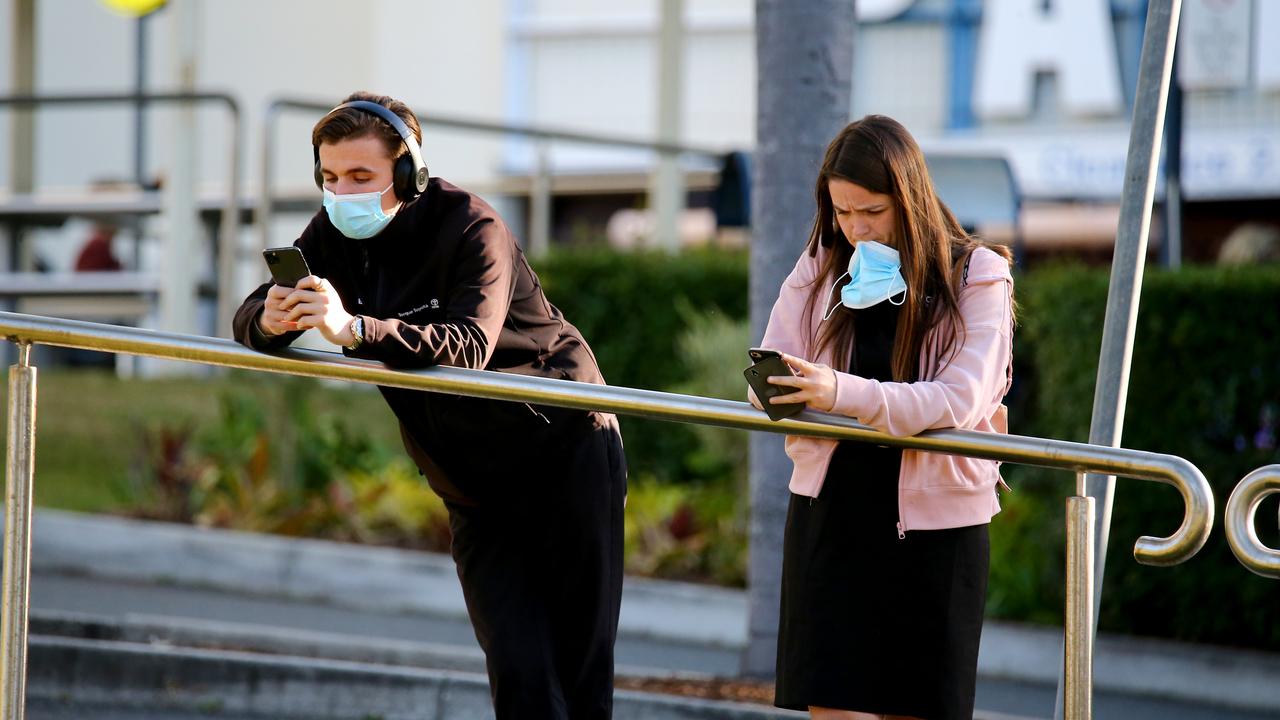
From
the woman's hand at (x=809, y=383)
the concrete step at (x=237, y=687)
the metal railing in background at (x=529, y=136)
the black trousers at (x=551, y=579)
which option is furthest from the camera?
the metal railing in background at (x=529, y=136)

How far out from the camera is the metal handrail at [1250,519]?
2.98 m

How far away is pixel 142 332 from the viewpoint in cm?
324

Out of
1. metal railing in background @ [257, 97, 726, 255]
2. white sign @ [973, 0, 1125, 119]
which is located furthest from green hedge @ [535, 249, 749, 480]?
white sign @ [973, 0, 1125, 119]

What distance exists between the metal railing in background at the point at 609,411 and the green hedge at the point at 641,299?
235 inches

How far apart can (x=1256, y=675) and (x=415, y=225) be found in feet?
13.5

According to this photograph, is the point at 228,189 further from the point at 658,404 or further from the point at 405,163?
the point at 658,404

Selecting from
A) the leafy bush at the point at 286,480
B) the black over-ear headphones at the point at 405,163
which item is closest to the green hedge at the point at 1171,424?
the leafy bush at the point at 286,480

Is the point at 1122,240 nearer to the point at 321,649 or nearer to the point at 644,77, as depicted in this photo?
the point at 321,649

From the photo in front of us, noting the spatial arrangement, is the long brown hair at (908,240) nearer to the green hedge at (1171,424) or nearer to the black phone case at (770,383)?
the black phone case at (770,383)

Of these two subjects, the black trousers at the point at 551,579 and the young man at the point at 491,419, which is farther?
the black trousers at the point at 551,579

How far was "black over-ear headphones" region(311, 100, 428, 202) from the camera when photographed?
10.8 ft

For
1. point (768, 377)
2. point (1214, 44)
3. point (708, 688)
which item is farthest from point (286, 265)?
point (1214, 44)

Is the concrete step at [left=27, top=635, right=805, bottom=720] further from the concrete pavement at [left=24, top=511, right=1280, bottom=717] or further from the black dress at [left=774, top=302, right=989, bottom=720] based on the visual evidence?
the black dress at [left=774, top=302, right=989, bottom=720]

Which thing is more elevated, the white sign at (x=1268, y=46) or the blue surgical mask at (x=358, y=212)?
the white sign at (x=1268, y=46)
